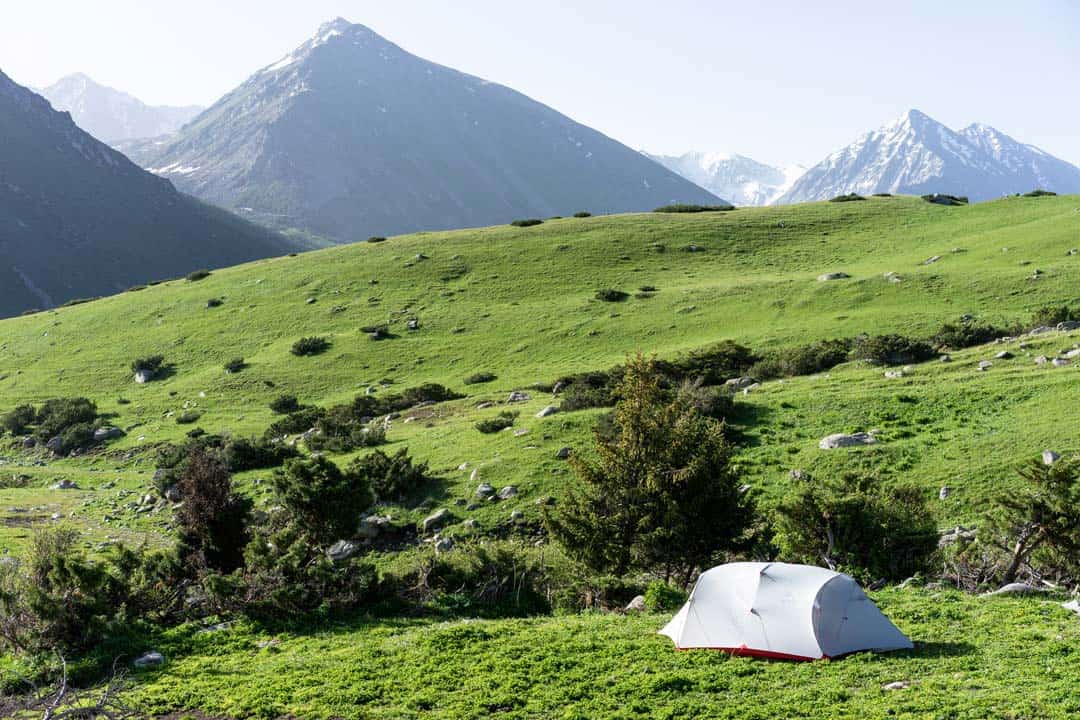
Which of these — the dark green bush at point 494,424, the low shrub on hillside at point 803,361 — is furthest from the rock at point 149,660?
the low shrub on hillside at point 803,361

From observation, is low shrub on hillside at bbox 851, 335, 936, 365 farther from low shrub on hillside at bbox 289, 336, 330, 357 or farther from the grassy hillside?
low shrub on hillside at bbox 289, 336, 330, 357

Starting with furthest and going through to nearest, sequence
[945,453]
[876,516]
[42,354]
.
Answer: [42,354]
[945,453]
[876,516]

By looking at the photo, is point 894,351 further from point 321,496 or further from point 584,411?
point 321,496

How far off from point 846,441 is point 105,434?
4173 cm

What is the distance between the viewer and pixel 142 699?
13.5 metres

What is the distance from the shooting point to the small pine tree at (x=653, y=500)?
752 inches

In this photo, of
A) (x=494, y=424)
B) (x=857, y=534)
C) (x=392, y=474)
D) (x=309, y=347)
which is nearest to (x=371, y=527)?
(x=392, y=474)

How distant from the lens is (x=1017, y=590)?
16.3 m

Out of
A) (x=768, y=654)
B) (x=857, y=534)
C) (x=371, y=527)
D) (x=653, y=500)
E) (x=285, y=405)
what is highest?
(x=653, y=500)

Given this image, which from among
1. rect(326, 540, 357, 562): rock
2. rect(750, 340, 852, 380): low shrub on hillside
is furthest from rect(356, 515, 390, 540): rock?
rect(750, 340, 852, 380): low shrub on hillside

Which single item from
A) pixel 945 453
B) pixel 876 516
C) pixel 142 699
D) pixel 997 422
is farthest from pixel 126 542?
pixel 997 422

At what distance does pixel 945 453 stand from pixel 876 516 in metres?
8.77

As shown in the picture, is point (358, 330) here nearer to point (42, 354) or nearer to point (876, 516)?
point (42, 354)

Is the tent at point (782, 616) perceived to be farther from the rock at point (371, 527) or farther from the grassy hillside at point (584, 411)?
the rock at point (371, 527)
